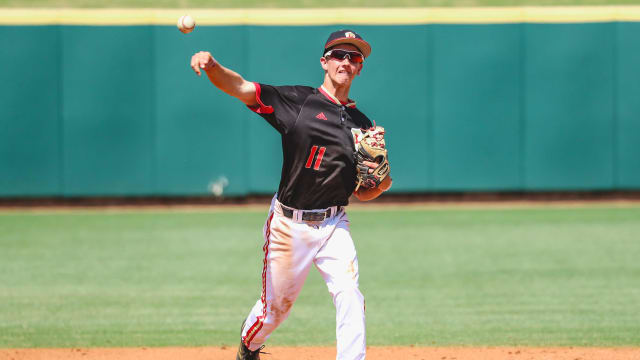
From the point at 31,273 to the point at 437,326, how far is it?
3.96 m

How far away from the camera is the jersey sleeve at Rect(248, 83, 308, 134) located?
4.38 metres

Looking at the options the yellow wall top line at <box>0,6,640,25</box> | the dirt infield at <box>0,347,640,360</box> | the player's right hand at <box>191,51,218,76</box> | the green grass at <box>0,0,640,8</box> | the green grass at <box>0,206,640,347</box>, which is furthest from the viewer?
the green grass at <box>0,0,640,8</box>

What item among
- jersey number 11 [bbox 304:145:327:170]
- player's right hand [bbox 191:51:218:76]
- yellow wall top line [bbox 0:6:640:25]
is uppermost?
yellow wall top line [bbox 0:6:640:25]

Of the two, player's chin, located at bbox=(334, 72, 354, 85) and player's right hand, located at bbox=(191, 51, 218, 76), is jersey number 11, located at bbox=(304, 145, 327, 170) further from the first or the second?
player's right hand, located at bbox=(191, 51, 218, 76)

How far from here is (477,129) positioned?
13.3 metres

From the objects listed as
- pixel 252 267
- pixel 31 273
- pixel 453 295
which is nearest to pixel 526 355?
pixel 453 295

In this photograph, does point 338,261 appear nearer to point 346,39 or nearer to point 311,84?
point 346,39

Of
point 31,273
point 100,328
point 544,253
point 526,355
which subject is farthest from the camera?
point 544,253

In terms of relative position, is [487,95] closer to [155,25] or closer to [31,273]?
[155,25]

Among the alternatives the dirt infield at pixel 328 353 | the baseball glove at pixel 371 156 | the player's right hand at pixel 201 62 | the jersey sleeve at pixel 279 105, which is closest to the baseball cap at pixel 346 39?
the jersey sleeve at pixel 279 105

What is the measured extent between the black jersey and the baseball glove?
5 cm

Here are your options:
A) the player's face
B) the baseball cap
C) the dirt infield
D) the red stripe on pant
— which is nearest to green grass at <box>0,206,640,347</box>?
the dirt infield

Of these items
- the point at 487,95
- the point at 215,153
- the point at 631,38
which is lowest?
the point at 215,153

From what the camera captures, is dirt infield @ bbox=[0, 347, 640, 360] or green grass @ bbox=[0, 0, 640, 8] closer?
dirt infield @ bbox=[0, 347, 640, 360]
